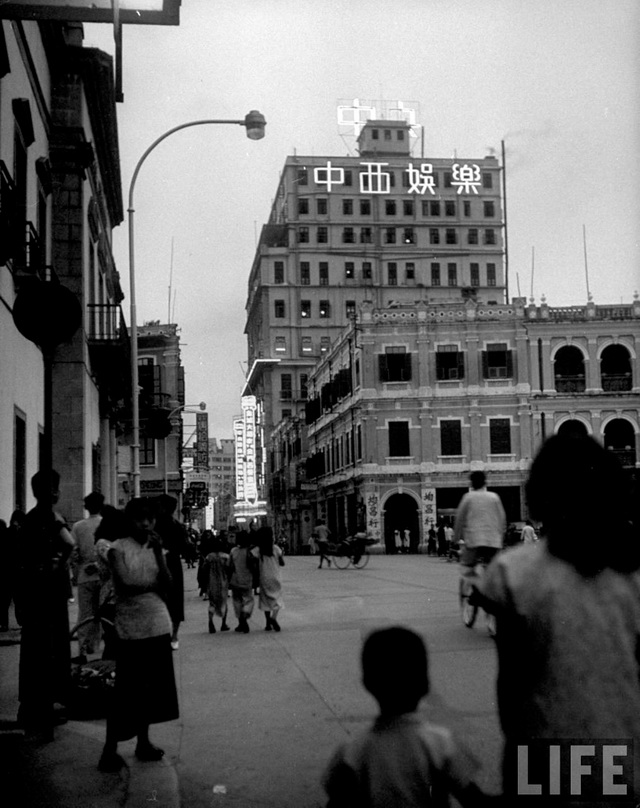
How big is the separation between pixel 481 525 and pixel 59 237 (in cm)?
1301

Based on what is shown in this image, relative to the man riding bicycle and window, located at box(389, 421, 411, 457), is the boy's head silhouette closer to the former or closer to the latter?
the man riding bicycle

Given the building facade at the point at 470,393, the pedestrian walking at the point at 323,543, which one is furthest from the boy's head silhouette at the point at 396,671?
the building facade at the point at 470,393

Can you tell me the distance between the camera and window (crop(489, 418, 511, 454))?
4888 cm

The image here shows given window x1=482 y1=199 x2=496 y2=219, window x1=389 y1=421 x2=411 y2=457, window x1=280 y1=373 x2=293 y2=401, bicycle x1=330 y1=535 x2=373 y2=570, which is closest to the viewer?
bicycle x1=330 y1=535 x2=373 y2=570

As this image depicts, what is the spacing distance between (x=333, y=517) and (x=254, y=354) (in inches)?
541

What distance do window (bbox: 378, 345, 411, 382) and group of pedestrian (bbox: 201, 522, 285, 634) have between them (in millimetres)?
35955

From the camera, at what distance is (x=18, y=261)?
14.0 m

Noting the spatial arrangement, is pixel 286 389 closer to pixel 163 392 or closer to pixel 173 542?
pixel 163 392

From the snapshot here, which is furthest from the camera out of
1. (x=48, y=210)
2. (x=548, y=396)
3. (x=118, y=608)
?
(x=548, y=396)

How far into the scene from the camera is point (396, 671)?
274 centimetres

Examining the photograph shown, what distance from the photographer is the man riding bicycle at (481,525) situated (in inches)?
394

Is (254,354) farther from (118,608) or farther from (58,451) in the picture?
(118,608)

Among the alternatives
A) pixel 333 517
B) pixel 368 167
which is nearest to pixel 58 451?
pixel 333 517

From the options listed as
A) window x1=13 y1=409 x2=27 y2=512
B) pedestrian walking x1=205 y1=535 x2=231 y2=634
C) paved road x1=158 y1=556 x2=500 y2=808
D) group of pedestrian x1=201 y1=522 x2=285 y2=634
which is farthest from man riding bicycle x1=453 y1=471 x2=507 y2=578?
window x1=13 y1=409 x2=27 y2=512
